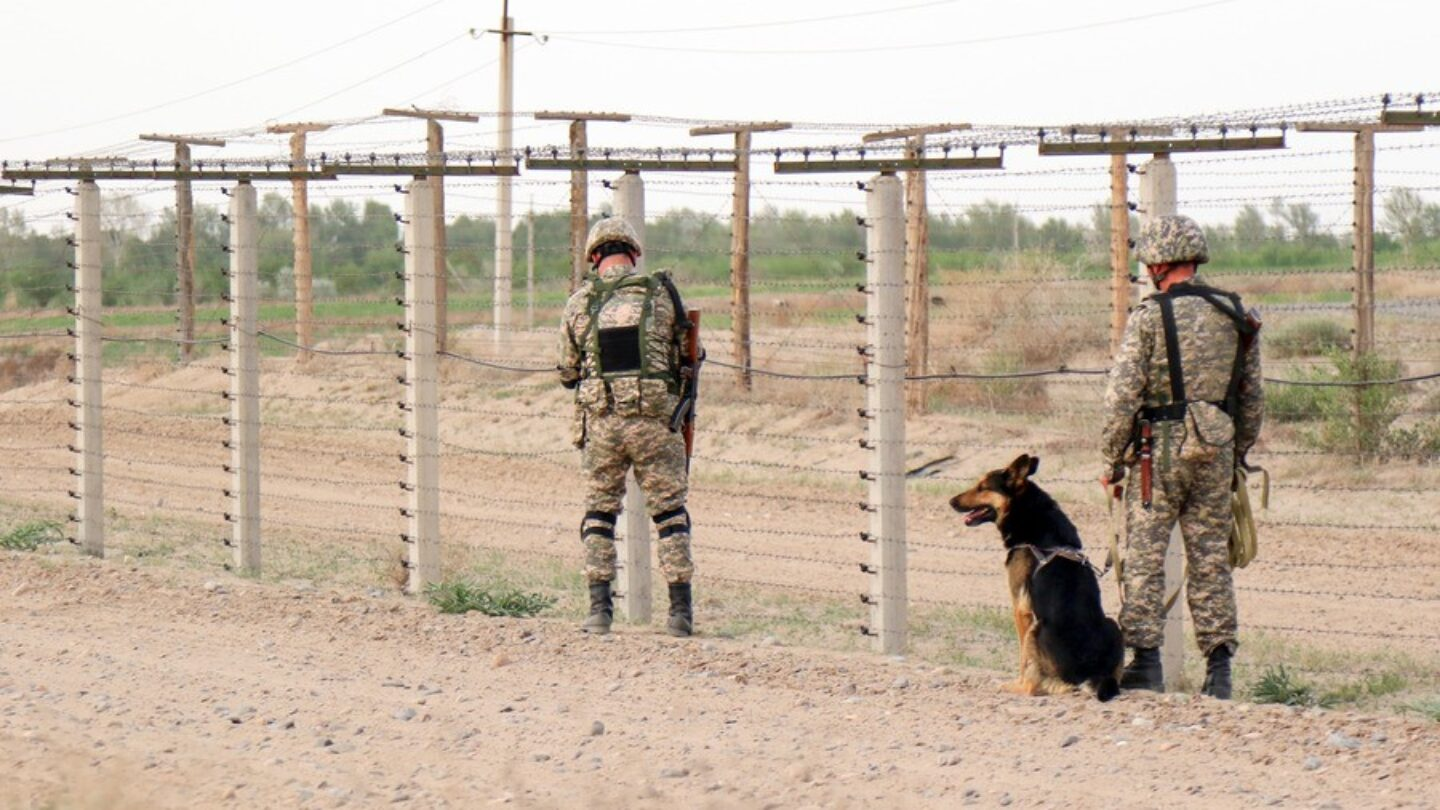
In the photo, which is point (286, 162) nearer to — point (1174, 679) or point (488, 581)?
point (488, 581)

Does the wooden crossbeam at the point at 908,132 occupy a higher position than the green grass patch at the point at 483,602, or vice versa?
the wooden crossbeam at the point at 908,132

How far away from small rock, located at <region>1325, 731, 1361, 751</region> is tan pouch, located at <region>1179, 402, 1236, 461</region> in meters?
1.26

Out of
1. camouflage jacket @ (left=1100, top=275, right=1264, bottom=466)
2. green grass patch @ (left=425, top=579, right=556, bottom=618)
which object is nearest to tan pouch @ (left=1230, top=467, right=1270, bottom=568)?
camouflage jacket @ (left=1100, top=275, right=1264, bottom=466)

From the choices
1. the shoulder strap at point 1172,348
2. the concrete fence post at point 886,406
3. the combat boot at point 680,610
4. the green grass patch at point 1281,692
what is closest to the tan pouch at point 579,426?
the combat boot at point 680,610

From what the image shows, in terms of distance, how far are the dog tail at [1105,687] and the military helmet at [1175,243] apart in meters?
1.65

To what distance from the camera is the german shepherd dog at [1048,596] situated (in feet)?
25.5

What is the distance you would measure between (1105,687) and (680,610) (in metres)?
2.52

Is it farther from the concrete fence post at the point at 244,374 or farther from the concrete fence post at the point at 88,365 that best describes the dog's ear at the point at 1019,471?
the concrete fence post at the point at 88,365

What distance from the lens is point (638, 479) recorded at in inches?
372

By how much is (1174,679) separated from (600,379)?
9.53 ft

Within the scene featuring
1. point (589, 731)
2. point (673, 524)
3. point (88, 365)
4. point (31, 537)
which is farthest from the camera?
point (31, 537)

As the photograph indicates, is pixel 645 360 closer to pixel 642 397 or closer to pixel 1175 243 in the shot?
pixel 642 397

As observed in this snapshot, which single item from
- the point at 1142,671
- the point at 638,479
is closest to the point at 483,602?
the point at 638,479

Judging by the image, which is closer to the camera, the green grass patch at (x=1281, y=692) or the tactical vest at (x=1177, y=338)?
the tactical vest at (x=1177, y=338)
